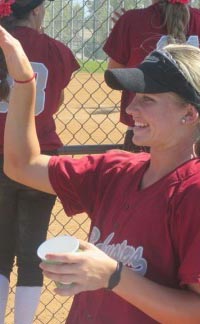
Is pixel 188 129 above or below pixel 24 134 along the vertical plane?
above

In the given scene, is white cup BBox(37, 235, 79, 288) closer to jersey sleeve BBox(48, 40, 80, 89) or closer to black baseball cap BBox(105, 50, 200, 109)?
black baseball cap BBox(105, 50, 200, 109)

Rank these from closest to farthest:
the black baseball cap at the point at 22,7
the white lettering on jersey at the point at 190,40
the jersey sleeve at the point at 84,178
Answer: the jersey sleeve at the point at 84,178 < the black baseball cap at the point at 22,7 < the white lettering on jersey at the point at 190,40

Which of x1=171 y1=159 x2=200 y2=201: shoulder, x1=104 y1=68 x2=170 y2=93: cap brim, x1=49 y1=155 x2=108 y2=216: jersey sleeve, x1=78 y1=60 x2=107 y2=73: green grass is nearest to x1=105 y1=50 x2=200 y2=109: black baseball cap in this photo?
x1=104 y1=68 x2=170 y2=93: cap brim

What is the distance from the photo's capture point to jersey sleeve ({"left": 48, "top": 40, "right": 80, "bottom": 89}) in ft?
11.0

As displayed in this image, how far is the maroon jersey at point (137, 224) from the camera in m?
1.83

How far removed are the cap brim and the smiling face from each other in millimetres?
21

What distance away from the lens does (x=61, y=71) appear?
340 centimetres

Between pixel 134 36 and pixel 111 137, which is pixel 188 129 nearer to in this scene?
pixel 134 36

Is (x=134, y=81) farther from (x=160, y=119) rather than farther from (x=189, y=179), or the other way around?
(x=189, y=179)

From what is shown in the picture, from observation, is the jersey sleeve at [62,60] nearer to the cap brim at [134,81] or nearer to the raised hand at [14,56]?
the raised hand at [14,56]

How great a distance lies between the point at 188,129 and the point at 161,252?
0.33m

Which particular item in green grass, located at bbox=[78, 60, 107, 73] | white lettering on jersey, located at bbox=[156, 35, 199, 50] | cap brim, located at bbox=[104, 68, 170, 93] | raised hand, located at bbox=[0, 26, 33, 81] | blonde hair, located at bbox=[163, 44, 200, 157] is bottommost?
green grass, located at bbox=[78, 60, 107, 73]

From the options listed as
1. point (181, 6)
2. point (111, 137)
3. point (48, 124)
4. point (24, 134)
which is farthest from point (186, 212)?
point (111, 137)

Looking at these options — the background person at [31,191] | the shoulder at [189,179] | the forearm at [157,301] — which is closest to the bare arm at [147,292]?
the forearm at [157,301]
